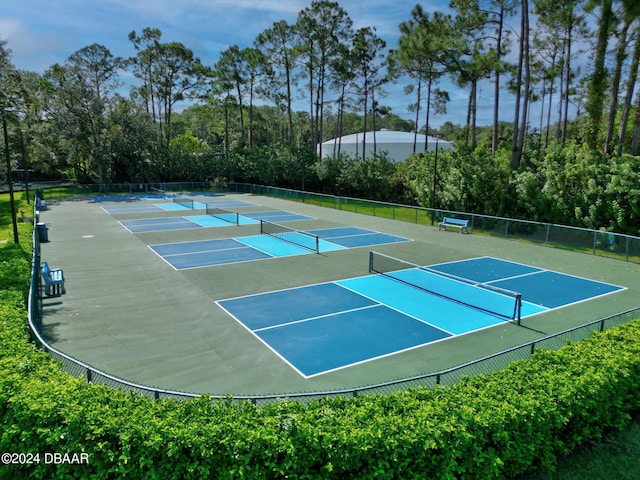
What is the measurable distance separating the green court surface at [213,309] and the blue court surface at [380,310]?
431mm

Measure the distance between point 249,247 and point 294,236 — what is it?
3.39 m

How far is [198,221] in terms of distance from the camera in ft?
102

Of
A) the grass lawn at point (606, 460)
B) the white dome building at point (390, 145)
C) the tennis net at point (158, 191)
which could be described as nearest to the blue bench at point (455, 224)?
the grass lawn at point (606, 460)

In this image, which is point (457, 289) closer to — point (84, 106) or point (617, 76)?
point (617, 76)

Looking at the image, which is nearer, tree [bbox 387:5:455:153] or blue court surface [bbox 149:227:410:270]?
blue court surface [bbox 149:227:410:270]

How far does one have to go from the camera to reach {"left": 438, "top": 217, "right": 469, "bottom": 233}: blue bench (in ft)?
90.1

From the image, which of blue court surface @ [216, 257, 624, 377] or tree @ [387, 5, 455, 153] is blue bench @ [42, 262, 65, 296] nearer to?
blue court surface @ [216, 257, 624, 377]

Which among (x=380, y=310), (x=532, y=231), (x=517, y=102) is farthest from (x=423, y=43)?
(x=380, y=310)

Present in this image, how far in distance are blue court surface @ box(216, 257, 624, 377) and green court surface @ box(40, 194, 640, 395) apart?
17.0 inches

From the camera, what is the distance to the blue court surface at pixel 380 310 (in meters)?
11.4

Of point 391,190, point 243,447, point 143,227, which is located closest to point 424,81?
point 391,190

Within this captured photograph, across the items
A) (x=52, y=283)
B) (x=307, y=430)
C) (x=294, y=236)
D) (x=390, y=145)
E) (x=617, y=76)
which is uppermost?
(x=617, y=76)

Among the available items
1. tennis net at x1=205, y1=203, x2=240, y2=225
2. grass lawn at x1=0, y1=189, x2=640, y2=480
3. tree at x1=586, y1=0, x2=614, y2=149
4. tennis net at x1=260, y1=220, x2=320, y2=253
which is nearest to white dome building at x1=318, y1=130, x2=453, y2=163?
tennis net at x1=205, y1=203, x2=240, y2=225

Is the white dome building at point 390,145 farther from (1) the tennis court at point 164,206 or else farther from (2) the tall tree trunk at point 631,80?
(2) the tall tree trunk at point 631,80
